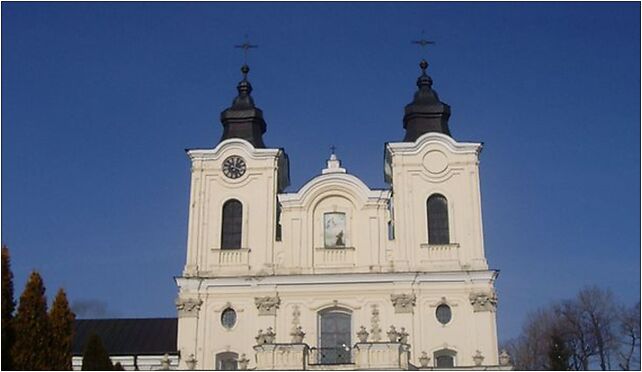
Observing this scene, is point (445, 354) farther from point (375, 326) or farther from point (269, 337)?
point (269, 337)

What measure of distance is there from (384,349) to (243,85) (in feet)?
55.3

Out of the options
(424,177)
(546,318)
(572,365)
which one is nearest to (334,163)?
(424,177)

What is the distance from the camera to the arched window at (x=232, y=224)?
40625mm

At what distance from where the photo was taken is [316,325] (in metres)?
38.7

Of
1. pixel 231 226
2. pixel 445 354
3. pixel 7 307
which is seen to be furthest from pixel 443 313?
pixel 7 307

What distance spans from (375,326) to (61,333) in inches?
641

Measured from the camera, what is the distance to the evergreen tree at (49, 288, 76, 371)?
2512 centimetres

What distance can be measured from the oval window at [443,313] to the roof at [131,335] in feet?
38.7

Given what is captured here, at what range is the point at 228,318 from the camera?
129 ft

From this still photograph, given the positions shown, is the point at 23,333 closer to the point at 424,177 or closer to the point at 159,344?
the point at 159,344

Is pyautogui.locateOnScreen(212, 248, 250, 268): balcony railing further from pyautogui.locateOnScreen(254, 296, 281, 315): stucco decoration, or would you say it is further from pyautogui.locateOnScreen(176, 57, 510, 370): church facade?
pyautogui.locateOnScreen(254, 296, 281, 315): stucco decoration

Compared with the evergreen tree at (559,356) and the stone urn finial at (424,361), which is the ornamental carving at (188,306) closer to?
the stone urn finial at (424,361)

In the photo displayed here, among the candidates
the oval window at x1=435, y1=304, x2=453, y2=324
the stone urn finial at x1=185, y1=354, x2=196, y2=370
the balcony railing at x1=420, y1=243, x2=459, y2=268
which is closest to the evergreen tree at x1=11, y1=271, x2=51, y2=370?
the stone urn finial at x1=185, y1=354, x2=196, y2=370

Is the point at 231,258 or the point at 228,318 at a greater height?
the point at 231,258
